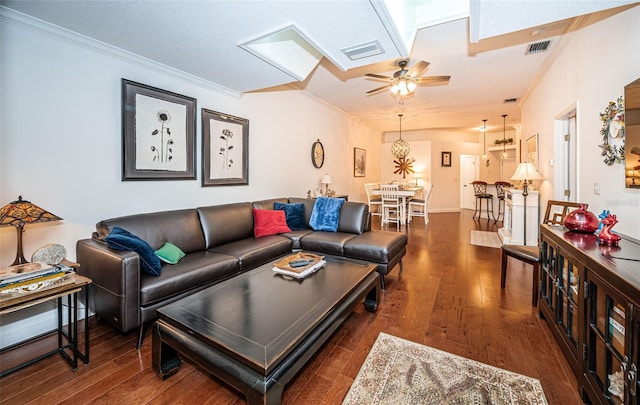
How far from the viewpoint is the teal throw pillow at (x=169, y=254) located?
2.44 metres

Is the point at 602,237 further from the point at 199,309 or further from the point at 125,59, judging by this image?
the point at 125,59

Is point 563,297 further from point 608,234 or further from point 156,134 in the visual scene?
point 156,134

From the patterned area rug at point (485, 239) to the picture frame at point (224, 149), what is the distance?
14.3ft

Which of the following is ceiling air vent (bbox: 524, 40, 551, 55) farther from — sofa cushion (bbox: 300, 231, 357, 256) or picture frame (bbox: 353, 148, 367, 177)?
picture frame (bbox: 353, 148, 367, 177)

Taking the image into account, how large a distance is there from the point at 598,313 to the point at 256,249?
8.70 feet

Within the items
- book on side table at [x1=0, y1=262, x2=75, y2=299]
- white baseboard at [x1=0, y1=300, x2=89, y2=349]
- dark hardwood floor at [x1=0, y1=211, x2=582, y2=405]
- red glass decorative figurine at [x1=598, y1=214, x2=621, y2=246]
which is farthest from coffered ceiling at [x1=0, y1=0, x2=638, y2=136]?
dark hardwood floor at [x1=0, y1=211, x2=582, y2=405]

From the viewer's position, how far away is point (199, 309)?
166cm

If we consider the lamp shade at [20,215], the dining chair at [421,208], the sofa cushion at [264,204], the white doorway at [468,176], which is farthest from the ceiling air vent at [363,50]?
the white doorway at [468,176]

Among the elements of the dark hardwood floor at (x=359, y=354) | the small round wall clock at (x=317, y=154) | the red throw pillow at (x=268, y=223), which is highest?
the small round wall clock at (x=317, y=154)

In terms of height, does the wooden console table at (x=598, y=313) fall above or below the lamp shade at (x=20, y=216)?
below

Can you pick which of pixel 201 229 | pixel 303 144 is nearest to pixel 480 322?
pixel 201 229

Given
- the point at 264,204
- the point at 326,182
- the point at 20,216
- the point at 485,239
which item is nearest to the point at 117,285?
the point at 20,216

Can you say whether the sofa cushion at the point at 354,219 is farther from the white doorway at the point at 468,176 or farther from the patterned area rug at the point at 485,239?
the white doorway at the point at 468,176

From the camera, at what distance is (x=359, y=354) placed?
1866mm
